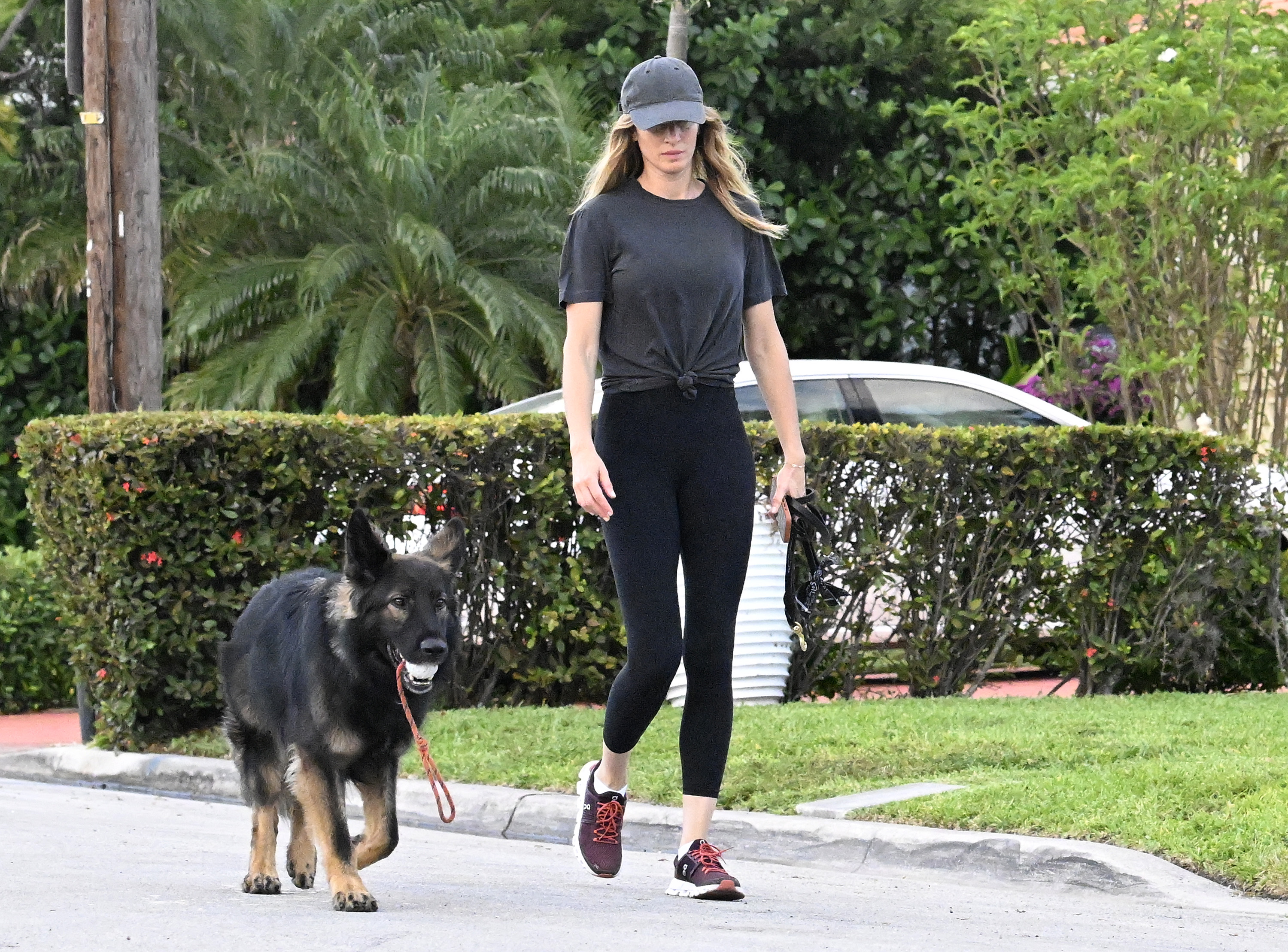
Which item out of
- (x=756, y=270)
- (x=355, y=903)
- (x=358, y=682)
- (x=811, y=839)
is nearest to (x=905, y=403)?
(x=811, y=839)

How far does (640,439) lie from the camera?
205 inches

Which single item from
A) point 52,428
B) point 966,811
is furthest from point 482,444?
point 966,811

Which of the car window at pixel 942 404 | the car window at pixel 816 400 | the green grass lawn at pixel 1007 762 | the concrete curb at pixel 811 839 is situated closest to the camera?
the concrete curb at pixel 811 839

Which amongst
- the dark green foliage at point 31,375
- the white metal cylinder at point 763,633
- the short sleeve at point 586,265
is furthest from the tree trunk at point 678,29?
the short sleeve at point 586,265

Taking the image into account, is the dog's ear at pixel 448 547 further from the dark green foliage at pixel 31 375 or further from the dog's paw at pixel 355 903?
the dark green foliage at pixel 31 375

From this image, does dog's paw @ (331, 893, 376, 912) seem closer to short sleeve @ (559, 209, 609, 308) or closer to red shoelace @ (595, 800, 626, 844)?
red shoelace @ (595, 800, 626, 844)

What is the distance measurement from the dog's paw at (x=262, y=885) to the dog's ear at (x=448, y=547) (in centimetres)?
110

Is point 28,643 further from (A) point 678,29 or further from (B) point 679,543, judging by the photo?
(B) point 679,543

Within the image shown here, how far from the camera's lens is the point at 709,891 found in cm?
529

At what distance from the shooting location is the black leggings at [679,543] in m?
5.20

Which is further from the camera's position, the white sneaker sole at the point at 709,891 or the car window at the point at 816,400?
the car window at the point at 816,400

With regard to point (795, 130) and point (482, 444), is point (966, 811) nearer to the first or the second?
point (482, 444)

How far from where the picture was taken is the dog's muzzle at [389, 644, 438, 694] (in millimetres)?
5121

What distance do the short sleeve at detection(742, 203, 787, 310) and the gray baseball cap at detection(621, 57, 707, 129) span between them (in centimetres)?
38
